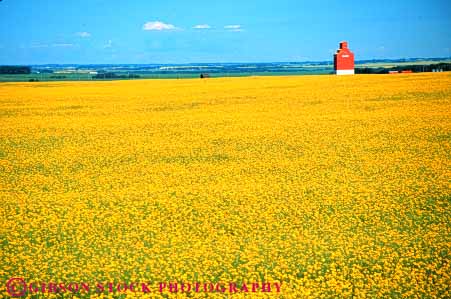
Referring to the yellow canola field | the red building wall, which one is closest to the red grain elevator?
the red building wall

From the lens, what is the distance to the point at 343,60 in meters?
95.6

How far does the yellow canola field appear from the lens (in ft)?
30.1

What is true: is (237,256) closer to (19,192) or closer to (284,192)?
(284,192)

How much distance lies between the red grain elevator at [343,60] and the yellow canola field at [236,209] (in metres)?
68.3

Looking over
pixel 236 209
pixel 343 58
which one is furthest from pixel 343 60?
pixel 236 209

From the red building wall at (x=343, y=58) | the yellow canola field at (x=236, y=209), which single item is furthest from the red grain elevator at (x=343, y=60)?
the yellow canola field at (x=236, y=209)

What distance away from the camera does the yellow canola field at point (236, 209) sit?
9.16 meters

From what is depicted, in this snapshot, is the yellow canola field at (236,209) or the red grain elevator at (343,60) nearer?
the yellow canola field at (236,209)

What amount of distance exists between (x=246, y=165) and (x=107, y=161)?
550cm

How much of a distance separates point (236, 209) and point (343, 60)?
286 feet

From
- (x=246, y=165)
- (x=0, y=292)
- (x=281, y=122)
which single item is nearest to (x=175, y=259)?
(x=0, y=292)

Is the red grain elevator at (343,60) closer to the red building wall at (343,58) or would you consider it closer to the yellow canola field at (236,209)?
the red building wall at (343,58)

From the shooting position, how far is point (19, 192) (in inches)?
606

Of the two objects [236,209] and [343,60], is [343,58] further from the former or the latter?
[236,209]
